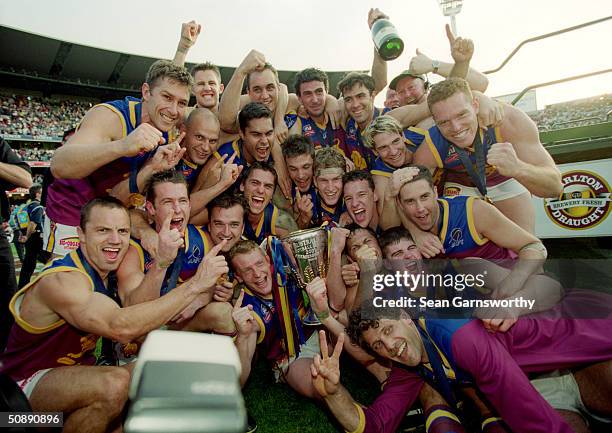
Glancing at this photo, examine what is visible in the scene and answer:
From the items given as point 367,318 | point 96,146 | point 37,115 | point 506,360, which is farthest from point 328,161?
point 37,115

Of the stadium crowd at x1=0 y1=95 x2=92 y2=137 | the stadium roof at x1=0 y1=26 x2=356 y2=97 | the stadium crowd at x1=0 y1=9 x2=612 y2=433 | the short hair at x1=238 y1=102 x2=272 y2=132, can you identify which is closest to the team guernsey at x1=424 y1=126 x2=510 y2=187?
the stadium crowd at x1=0 y1=9 x2=612 y2=433

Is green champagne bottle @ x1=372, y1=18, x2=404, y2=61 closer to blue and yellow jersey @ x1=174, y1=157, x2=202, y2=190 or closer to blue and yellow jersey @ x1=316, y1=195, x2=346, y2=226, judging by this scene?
blue and yellow jersey @ x1=316, y1=195, x2=346, y2=226

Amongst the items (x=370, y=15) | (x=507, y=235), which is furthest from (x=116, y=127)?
(x=507, y=235)

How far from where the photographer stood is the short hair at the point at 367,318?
2256mm

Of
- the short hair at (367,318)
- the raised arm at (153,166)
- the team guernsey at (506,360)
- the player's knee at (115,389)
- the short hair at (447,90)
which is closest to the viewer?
the team guernsey at (506,360)

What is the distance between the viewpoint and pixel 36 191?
838 centimetres

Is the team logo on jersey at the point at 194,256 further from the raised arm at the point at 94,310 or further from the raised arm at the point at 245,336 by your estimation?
the raised arm at the point at 94,310

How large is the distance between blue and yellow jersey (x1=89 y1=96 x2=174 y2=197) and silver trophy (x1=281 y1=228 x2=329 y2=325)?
1386 millimetres

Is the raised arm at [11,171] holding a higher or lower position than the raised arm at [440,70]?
lower

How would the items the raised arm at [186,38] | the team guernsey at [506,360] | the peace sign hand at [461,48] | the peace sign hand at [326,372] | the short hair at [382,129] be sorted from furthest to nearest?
the raised arm at [186,38] < the peace sign hand at [461,48] < the short hair at [382,129] < the peace sign hand at [326,372] < the team guernsey at [506,360]

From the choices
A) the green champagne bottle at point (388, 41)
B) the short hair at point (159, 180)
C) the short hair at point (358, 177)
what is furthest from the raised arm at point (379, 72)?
the short hair at point (159, 180)

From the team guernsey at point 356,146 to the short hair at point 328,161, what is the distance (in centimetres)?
58

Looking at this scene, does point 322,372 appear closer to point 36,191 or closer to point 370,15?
point 370,15

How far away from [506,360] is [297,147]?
8.17 feet
